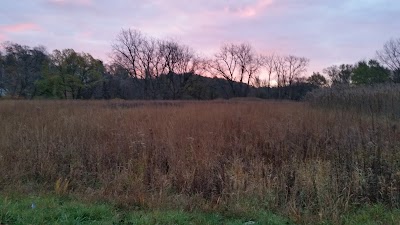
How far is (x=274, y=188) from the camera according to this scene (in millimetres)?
5082

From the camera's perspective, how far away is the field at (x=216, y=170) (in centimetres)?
456

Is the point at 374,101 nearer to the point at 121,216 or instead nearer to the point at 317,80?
the point at 121,216

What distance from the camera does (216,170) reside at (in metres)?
5.79

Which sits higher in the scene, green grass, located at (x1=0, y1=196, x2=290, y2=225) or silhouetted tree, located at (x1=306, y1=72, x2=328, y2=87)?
silhouetted tree, located at (x1=306, y1=72, x2=328, y2=87)

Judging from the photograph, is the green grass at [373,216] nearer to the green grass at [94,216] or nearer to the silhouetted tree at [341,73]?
the green grass at [94,216]

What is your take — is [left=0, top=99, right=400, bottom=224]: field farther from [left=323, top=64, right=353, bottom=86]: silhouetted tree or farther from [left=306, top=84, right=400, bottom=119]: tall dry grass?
[left=323, top=64, right=353, bottom=86]: silhouetted tree

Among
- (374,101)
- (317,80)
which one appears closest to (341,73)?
(317,80)

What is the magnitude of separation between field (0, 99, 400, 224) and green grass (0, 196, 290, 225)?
0.39 ft

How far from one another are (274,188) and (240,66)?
7261 cm

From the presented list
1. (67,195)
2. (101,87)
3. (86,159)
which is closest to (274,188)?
(67,195)

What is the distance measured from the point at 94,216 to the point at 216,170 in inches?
99.3

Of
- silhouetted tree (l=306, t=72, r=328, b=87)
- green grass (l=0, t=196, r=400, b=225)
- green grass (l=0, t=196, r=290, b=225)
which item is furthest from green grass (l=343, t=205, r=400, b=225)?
silhouetted tree (l=306, t=72, r=328, b=87)

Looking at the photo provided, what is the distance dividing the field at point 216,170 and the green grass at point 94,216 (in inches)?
4.7

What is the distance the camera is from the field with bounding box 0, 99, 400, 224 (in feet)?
15.0
